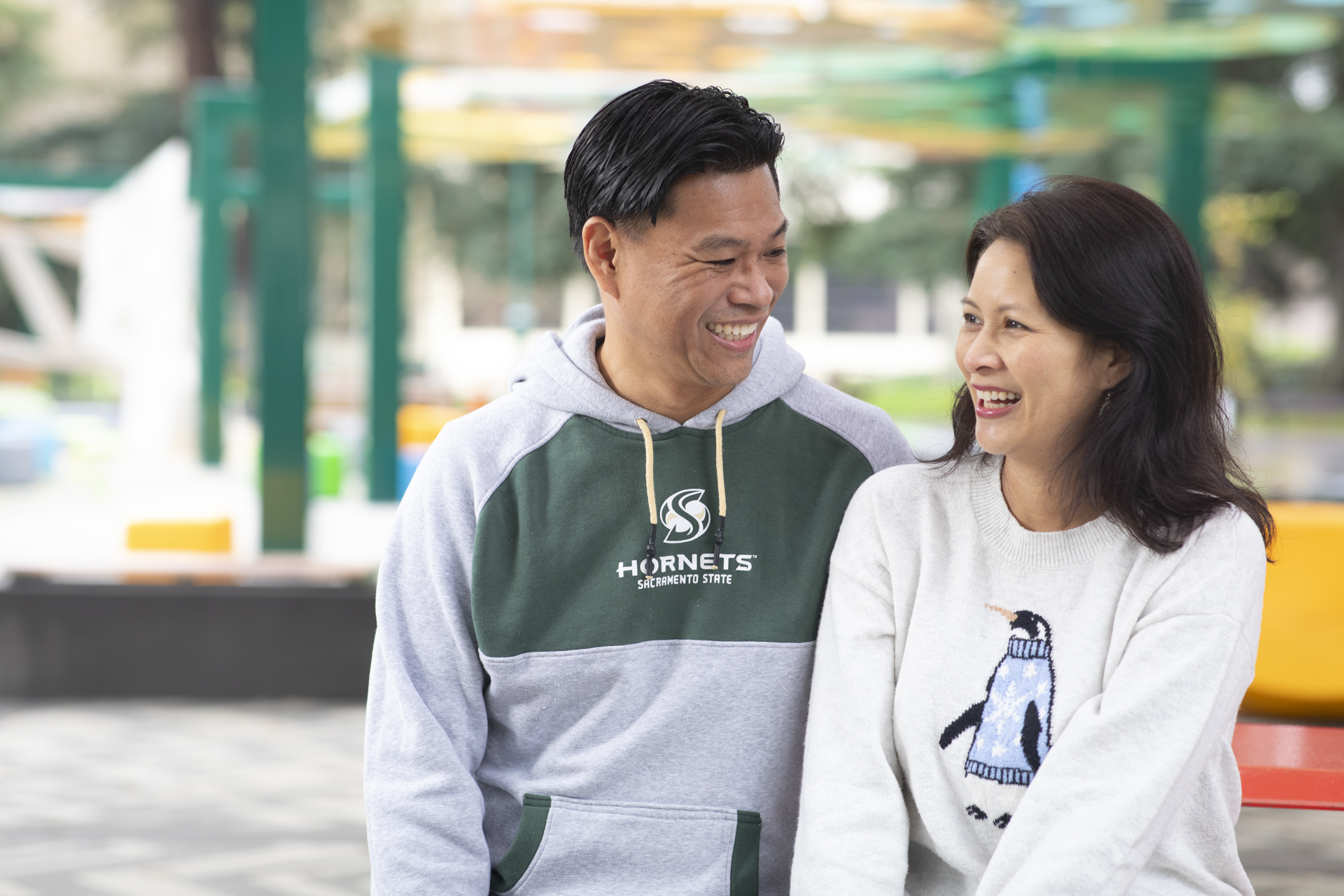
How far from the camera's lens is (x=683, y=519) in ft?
6.91

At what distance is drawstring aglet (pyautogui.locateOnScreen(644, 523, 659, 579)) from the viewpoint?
A: 208cm

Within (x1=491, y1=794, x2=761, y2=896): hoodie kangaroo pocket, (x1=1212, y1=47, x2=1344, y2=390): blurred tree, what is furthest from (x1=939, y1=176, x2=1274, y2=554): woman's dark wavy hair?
(x1=1212, y1=47, x2=1344, y2=390): blurred tree

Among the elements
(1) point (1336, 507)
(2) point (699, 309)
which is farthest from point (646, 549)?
(1) point (1336, 507)

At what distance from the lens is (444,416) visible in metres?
13.8

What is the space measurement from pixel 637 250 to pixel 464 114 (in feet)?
40.0

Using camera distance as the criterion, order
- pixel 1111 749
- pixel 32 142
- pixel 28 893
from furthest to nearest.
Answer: pixel 32 142 → pixel 28 893 → pixel 1111 749

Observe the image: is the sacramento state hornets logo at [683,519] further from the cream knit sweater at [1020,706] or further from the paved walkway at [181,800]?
the paved walkway at [181,800]

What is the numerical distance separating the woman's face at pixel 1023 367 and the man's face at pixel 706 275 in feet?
0.99

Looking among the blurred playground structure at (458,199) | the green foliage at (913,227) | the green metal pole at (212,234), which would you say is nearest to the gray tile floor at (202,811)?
the blurred playground structure at (458,199)

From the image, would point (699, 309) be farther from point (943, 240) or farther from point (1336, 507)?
point (943, 240)

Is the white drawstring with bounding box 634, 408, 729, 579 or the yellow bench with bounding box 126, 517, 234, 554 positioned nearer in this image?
the white drawstring with bounding box 634, 408, 729, 579

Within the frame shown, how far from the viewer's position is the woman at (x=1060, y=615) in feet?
5.84

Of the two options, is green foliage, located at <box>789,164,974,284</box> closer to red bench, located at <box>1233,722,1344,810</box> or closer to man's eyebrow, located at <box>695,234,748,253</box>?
red bench, located at <box>1233,722,1344,810</box>

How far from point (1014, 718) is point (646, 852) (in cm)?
57
